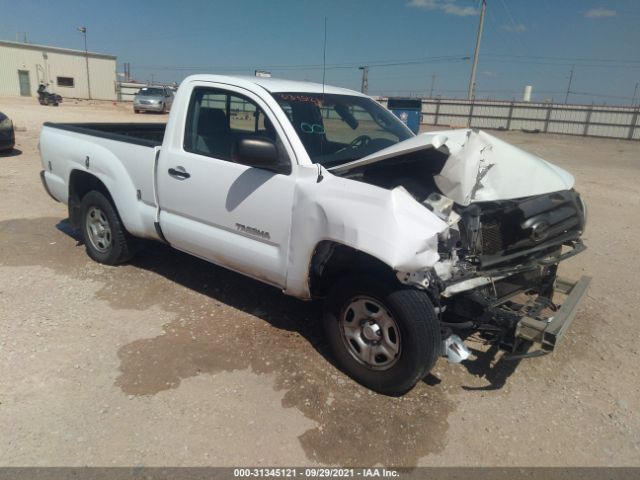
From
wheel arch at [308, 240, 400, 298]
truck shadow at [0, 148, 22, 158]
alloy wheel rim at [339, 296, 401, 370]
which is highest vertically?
wheel arch at [308, 240, 400, 298]

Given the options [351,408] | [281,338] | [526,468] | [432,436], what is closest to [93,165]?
[281,338]

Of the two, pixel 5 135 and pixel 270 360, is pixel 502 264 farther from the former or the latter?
pixel 5 135

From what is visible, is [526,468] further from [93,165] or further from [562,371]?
[93,165]

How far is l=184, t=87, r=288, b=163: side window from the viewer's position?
394 centimetres

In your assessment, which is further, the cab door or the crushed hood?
the cab door

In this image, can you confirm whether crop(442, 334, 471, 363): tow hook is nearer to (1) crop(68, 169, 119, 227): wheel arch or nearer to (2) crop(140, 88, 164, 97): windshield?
(1) crop(68, 169, 119, 227): wheel arch

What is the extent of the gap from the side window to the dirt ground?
4.69ft

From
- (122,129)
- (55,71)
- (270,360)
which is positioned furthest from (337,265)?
(55,71)

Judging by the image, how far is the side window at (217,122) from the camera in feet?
12.9

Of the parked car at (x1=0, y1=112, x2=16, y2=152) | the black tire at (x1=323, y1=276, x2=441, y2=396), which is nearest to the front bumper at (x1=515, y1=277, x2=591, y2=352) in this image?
the black tire at (x1=323, y1=276, x2=441, y2=396)

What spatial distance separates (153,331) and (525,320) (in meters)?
2.78

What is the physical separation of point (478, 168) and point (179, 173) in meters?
2.37

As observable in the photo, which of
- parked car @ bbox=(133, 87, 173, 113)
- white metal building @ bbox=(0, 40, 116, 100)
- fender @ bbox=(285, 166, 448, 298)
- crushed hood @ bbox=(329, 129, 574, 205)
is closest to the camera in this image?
fender @ bbox=(285, 166, 448, 298)

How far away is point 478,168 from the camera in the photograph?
3207mm
